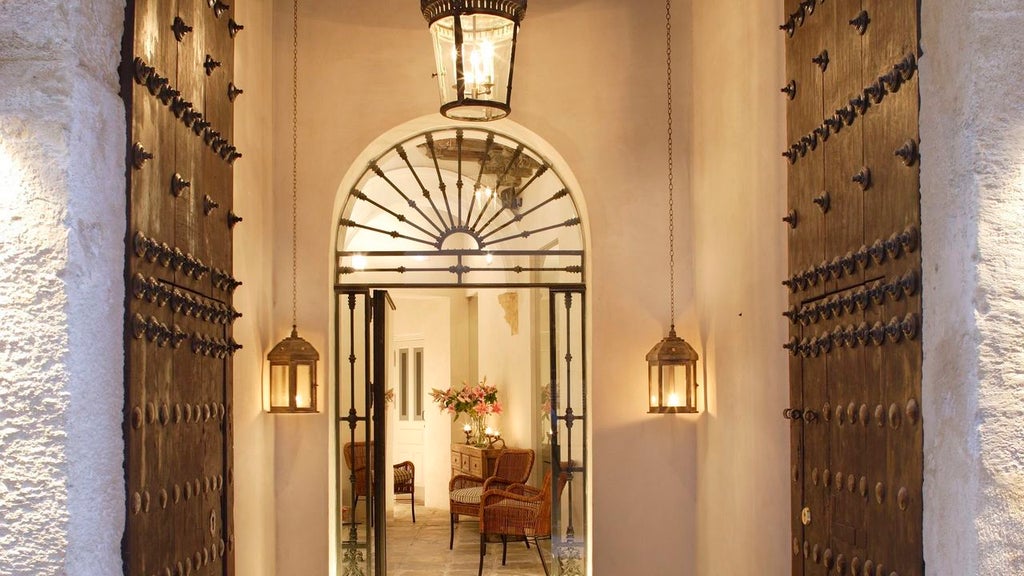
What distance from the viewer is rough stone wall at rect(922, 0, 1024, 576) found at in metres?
2.77

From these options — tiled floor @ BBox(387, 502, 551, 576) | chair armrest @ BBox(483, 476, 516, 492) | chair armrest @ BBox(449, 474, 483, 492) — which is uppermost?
chair armrest @ BBox(483, 476, 516, 492)

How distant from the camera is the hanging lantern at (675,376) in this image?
22.4ft

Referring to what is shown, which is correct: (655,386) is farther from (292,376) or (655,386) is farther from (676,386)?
(292,376)

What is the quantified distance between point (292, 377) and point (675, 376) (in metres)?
2.36

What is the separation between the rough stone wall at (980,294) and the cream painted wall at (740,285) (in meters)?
2.18

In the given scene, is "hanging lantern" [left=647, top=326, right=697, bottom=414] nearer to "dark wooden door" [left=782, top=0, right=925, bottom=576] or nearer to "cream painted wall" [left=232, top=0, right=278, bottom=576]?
"dark wooden door" [left=782, top=0, right=925, bottom=576]

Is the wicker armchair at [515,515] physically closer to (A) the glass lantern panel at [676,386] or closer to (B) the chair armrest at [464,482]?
(B) the chair armrest at [464,482]

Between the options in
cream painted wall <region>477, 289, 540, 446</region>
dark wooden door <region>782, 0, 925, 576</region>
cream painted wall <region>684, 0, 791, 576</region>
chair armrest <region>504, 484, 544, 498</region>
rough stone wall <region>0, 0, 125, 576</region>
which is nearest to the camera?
rough stone wall <region>0, 0, 125, 576</region>

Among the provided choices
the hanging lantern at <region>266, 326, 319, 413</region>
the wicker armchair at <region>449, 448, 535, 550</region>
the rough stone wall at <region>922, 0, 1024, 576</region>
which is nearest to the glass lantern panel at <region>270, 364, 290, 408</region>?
the hanging lantern at <region>266, 326, 319, 413</region>

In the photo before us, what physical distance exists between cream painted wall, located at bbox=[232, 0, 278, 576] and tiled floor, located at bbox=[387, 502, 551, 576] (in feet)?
14.1

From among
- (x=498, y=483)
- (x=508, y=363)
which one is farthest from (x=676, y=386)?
(x=508, y=363)

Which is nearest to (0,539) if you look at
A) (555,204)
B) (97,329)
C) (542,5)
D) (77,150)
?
(97,329)

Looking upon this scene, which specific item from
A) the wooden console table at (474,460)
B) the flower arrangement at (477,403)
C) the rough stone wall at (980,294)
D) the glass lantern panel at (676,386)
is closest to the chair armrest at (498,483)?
the wooden console table at (474,460)

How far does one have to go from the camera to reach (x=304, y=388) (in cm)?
684
